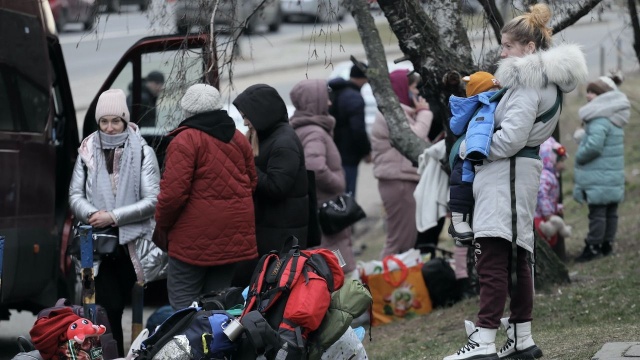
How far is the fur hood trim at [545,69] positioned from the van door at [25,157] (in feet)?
10.6

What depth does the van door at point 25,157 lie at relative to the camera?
721 cm

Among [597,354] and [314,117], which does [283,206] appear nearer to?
[314,117]

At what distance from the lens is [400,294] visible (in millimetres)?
8570

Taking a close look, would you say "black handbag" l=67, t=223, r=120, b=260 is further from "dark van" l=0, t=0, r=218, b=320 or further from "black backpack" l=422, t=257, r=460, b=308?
"black backpack" l=422, t=257, r=460, b=308

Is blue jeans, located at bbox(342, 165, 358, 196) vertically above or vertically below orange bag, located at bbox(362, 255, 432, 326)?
below

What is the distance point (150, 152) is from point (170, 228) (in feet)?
1.96

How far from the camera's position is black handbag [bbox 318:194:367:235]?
8.66 meters

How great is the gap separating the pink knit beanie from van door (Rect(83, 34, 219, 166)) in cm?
16

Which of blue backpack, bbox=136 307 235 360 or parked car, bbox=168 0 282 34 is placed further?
parked car, bbox=168 0 282 34

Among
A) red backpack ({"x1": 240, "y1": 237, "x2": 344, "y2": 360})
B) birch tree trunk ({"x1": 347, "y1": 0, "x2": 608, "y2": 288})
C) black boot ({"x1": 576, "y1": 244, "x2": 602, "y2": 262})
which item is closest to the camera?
red backpack ({"x1": 240, "y1": 237, "x2": 344, "y2": 360})

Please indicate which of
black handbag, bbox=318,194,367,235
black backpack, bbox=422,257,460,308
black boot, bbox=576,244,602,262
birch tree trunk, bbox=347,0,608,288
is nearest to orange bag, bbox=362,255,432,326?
black backpack, bbox=422,257,460,308

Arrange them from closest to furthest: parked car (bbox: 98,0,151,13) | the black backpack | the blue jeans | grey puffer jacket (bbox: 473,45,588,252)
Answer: grey puffer jacket (bbox: 473,45,588,252)
parked car (bbox: 98,0,151,13)
the black backpack
the blue jeans

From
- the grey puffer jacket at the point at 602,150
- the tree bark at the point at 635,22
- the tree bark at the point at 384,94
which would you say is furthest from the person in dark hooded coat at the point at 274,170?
the grey puffer jacket at the point at 602,150

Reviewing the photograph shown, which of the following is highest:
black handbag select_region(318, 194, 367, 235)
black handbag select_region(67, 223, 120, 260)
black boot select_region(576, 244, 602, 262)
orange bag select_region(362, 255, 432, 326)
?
black handbag select_region(67, 223, 120, 260)
